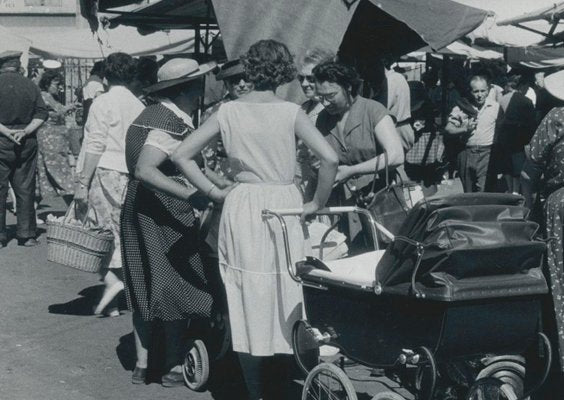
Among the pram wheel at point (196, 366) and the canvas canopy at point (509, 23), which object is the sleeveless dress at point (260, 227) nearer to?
the pram wheel at point (196, 366)

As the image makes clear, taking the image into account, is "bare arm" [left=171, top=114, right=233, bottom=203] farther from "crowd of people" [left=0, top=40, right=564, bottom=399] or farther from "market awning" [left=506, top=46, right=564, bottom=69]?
"market awning" [left=506, top=46, right=564, bottom=69]

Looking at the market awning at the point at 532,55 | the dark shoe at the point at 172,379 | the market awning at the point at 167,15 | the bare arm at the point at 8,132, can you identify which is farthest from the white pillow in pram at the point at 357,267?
the market awning at the point at 532,55

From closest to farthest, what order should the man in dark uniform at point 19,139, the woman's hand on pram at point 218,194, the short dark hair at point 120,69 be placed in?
1. the woman's hand on pram at point 218,194
2. the short dark hair at point 120,69
3. the man in dark uniform at point 19,139

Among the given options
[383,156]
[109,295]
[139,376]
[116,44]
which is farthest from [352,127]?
[116,44]

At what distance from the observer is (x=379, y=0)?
683 cm

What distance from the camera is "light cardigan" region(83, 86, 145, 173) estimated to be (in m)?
7.57

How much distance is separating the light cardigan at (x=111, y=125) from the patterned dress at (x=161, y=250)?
1.78 meters

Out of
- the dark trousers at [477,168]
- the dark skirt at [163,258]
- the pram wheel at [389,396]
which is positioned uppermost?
the pram wheel at [389,396]

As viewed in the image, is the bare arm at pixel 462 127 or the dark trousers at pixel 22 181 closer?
the bare arm at pixel 462 127

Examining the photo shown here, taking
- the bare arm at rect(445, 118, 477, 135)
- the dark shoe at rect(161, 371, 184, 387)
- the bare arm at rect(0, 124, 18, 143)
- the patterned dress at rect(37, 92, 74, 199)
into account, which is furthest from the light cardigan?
the patterned dress at rect(37, 92, 74, 199)

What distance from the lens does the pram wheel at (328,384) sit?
455cm

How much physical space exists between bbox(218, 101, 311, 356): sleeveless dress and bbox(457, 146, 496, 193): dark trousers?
5.28 m

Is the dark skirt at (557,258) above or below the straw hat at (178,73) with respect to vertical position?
below

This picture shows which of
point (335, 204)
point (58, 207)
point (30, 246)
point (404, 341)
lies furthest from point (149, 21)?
point (404, 341)
